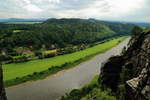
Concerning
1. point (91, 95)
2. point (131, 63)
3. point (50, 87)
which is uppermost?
point (131, 63)

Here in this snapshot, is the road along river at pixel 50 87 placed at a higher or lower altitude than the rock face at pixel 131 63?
lower

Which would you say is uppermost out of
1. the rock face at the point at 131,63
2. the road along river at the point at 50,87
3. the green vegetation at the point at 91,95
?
the rock face at the point at 131,63

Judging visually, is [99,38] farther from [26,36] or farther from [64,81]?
[64,81]

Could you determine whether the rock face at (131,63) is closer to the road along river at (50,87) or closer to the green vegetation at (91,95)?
the green vegetation at (91,95)

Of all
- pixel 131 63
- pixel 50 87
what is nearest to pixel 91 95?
pixel 131 63

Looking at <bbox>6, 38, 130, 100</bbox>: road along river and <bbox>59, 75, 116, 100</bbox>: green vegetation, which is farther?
<bbox>6, 38, 130, 100</bbox>: road along river

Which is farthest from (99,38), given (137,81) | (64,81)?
(137,81)

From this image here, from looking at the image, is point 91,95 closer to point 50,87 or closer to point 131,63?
point 131,63

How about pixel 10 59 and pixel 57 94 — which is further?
pixel 10 59

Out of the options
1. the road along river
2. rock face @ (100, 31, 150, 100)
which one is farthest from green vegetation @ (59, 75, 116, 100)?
the road along river

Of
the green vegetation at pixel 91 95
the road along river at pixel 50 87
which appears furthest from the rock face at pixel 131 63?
the road along river at pixel 50 87

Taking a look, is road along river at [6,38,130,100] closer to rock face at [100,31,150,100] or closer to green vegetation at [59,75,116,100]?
green vegetation at [59,75,116,100]
